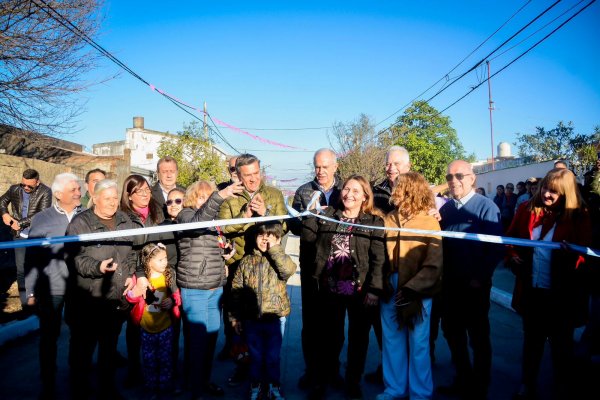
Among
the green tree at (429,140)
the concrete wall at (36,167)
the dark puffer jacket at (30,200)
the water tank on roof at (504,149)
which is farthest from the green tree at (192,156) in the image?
the water tank on roof at (504,149)

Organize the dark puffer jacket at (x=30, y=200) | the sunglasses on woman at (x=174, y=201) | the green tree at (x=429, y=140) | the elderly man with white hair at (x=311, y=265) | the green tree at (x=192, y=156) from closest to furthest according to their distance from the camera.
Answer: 1. the elderly man with white hair at (x=311, y=265)
2. the sunglasses on woman at (x=174, y=201)
3. the dark puffer jacket at (x=30, y=200)
4. the green tree at (x=192, y=156)
5. the green tree at (x=429, y=140)

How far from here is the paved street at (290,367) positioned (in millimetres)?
3707

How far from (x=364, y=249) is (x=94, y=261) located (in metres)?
2.29

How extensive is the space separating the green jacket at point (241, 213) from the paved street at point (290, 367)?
4.40 feet

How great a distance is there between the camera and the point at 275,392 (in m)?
3.49

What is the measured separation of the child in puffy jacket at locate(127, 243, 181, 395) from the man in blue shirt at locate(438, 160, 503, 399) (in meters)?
2.56

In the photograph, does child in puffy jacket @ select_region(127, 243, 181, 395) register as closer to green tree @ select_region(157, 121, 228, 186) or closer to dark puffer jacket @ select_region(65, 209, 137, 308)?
dark puffer jacket @ select_region(65, 209, 137, 308)

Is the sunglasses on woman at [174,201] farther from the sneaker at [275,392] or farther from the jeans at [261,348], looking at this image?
the sneaker at [275,392]

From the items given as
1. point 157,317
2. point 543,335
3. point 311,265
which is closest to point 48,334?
point 157,317

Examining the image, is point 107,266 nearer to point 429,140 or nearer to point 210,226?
point 210,226

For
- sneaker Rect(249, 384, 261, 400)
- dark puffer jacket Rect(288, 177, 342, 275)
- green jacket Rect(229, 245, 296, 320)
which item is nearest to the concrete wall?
dark puffer jacket Rect(288, 177, 342, 275)

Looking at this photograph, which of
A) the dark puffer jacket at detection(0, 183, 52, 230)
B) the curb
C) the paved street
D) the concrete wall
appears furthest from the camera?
the concrete wall

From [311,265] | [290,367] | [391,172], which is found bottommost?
[290,367]

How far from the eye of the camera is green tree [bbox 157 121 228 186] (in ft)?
67.3
